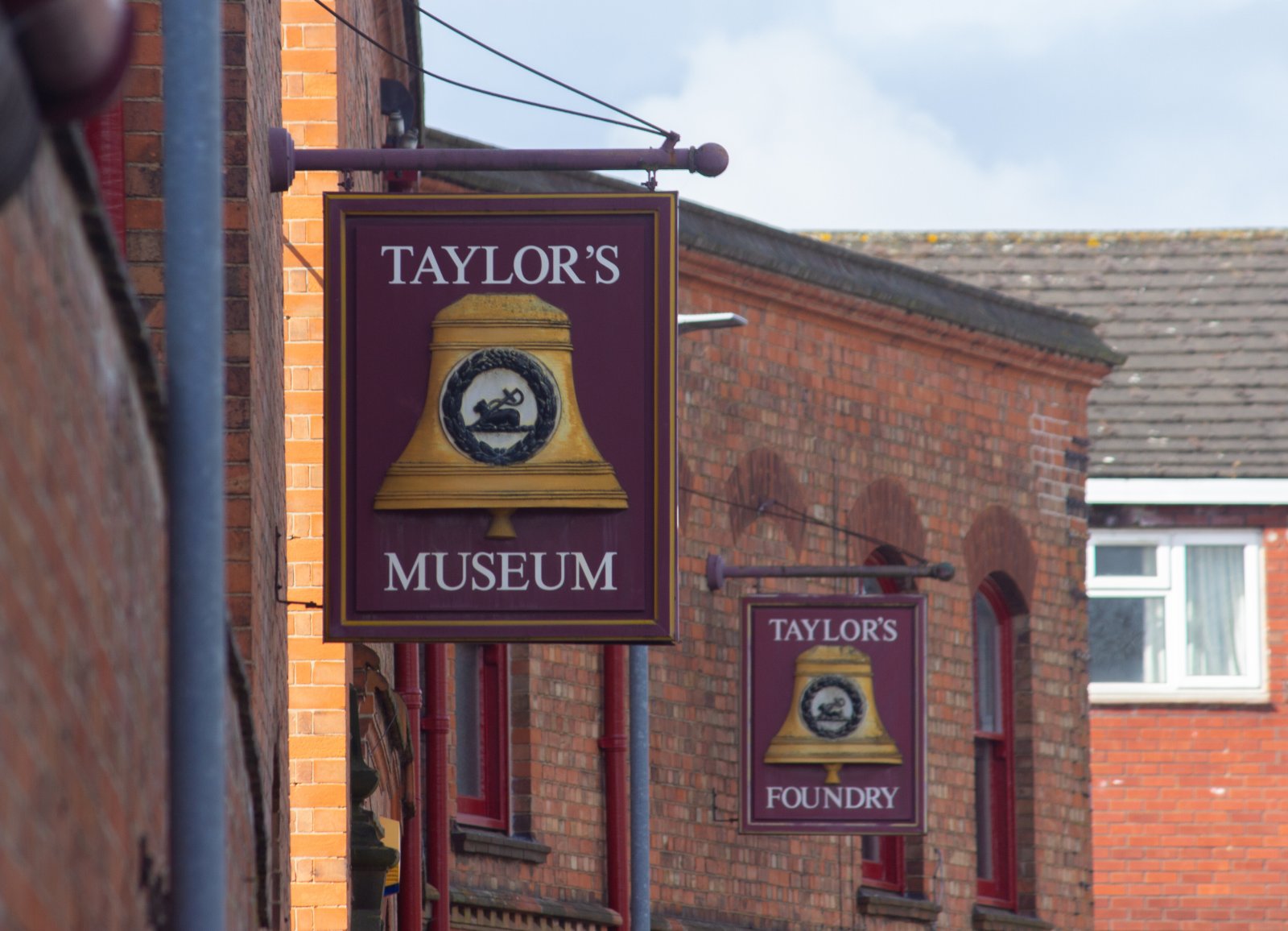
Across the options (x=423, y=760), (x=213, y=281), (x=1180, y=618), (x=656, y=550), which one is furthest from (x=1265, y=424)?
(x=213, y=281)

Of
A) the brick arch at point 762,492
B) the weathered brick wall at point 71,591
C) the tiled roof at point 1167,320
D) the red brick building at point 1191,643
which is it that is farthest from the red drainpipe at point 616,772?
the weathered brick wall at point 71,591

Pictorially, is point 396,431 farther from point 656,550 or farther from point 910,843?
point 910,843

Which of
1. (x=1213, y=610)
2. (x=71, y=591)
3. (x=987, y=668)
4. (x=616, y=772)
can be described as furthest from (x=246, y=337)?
(x=1213, y=610)

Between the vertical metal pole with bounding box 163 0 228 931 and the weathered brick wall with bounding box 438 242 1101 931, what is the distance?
33.6 ft

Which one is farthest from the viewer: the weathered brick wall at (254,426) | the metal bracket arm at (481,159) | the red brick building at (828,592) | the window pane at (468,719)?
the red brick building at (828,592)

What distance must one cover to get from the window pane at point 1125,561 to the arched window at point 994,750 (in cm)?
426

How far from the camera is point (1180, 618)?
81.5ft

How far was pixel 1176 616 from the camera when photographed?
24.8 metres

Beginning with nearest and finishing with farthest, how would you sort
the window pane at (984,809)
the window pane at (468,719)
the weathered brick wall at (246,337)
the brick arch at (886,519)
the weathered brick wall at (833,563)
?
the weathered brick wall at (246,337)
the window pane at (468,719)
the weathered brick wall at (833,563)
the brick arch at (886,519)
the window pane at (984,809)

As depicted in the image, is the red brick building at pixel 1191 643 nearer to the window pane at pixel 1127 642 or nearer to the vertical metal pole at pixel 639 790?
the window pane at pixel 1127 642

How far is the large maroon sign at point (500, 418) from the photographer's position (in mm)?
8250

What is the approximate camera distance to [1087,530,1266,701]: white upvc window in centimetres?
2473

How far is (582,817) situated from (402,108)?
15.9 ft

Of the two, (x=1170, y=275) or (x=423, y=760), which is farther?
(x=1170, y=275)
